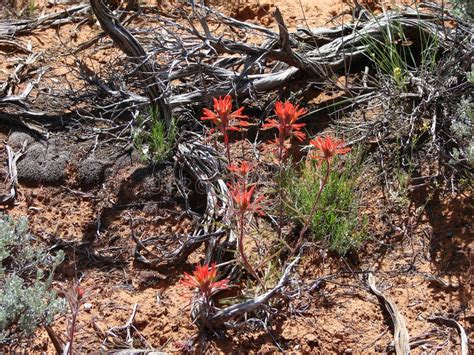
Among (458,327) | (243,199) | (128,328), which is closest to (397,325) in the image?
(458,327)

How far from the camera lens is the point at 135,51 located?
13.2ft

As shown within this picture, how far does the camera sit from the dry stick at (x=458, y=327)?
3.10 meters

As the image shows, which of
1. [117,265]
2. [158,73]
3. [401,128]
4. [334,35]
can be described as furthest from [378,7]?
[117,265]

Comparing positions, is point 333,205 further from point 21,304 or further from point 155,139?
point 21,304

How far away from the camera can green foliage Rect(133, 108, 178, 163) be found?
3.89m

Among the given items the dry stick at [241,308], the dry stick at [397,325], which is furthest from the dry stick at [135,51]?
the dry stick at [397,325]

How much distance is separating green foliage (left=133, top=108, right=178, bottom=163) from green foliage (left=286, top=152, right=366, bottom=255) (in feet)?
2.21

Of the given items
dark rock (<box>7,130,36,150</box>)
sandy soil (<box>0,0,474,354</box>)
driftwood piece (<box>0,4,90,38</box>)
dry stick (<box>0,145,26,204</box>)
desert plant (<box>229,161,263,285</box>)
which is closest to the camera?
desert plant (<box>229,161,263,285</box>)

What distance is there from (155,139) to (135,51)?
19.3 inches

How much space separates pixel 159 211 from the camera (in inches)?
149

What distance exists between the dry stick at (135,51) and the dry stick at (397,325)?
4.51ft

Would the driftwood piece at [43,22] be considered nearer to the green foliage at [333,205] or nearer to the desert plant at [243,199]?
the green foliage at [333,205]

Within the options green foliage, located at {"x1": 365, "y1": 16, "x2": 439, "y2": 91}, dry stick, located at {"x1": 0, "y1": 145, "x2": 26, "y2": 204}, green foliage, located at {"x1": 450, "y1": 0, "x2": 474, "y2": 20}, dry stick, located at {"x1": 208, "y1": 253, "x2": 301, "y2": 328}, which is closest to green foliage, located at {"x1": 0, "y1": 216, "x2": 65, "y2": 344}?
dry stick, located at {"x1": 208, "y1": 253, "x2": 301, "y2": 328}

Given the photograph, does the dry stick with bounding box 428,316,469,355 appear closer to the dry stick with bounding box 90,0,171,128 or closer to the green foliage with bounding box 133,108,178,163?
the green foliage with bounding box 133,108,178,163
